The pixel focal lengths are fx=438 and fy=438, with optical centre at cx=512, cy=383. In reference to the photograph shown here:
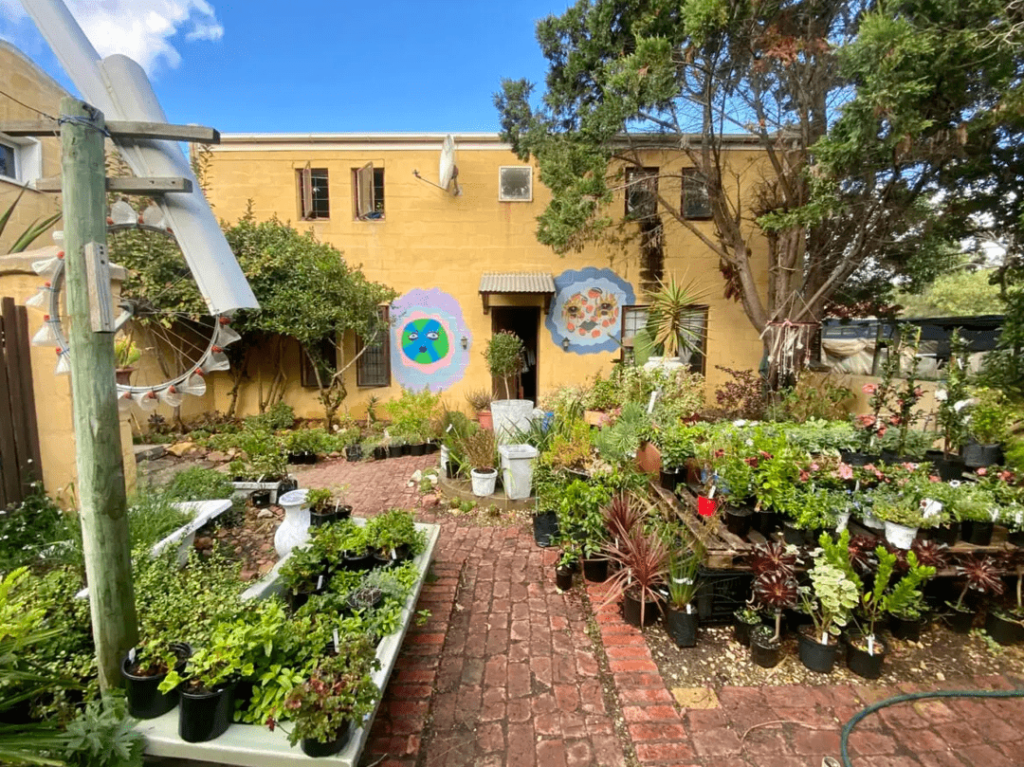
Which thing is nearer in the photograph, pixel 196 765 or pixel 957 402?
pixel 196 765

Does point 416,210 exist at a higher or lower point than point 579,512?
higher

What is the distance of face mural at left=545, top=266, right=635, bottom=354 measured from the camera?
864 centimetres

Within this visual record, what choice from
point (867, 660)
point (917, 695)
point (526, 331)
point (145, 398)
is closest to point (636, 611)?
point (867, 660)

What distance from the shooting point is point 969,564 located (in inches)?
109

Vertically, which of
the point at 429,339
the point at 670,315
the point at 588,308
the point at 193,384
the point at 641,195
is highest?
the point at 641,195

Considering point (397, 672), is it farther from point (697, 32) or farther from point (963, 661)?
point (697, 32)

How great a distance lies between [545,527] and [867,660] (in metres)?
2.32

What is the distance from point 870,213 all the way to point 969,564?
5128 mm

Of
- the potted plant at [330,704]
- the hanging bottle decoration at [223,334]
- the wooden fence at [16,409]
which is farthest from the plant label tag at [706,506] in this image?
the wooden fence at [16,409]

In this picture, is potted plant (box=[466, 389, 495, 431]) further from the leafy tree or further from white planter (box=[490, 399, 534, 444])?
the leafy tree

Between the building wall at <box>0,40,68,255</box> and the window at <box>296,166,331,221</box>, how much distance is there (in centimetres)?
341

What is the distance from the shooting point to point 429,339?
29.1 ft

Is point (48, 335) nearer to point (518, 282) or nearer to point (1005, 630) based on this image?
point (1005, 630)

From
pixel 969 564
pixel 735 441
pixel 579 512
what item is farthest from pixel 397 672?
pixel 969 564
